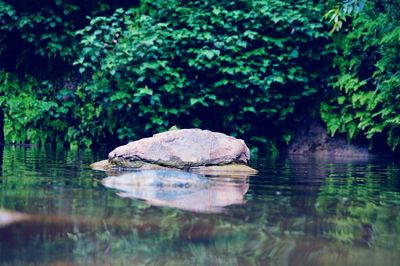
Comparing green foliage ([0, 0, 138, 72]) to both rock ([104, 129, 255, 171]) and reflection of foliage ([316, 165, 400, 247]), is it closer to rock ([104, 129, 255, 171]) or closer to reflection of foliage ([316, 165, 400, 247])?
rock ([104, 129, 255, 171])

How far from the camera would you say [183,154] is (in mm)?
6113

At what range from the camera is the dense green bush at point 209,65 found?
1025 centimetres

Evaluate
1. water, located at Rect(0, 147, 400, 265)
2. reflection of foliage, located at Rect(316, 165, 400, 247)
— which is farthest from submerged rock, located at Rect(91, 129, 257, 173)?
water, located at Rect(0, 147, 400, 265)

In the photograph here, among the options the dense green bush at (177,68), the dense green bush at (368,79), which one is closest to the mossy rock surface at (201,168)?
the dense green bush at (368,79)

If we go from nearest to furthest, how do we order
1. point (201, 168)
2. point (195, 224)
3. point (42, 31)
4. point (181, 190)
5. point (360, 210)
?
point (195, 224) → point (360, 210) → point (181, 190) → point (201, 168) → point (42, 31)

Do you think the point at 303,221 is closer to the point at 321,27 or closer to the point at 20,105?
the point at 321,27

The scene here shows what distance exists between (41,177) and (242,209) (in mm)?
2254

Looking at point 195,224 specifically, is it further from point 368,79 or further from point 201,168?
point 368,79

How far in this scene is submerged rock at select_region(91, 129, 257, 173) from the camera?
605 cm

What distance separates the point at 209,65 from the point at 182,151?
14.0ft

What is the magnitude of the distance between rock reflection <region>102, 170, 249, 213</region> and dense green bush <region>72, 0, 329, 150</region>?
17.8ft

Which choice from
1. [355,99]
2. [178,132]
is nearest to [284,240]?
[178,132]

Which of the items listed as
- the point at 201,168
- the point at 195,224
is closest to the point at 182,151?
the point at 201,168

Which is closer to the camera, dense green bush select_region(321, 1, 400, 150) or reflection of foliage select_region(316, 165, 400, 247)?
reflection of foliage select_region(316, 165, 400, 247)
